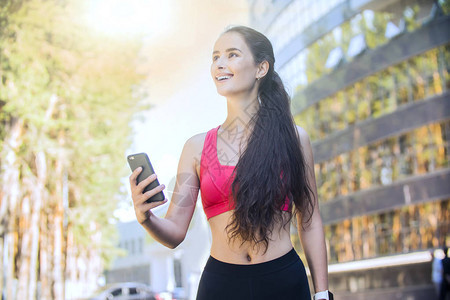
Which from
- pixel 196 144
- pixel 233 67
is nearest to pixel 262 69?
pixel 233 67

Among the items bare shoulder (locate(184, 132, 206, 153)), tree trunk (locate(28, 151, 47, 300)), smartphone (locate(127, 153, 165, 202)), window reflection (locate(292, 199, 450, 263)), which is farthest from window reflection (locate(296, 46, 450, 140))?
smartphone (locate(127, 153, 165, 202))

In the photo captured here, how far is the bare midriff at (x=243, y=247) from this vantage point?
1966 mm

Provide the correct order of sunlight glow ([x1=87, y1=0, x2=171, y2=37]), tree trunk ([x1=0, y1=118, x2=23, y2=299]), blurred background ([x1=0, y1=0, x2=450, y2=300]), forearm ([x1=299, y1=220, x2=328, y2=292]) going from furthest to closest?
tree trunk ([x1=0, y1=118, x2=23, y2=299])
sunlight glow ([x1=87, y1=0, x2=171, y2=37])
blurred background ([x1=0, y1=0, x2=450, y2=300])
forearm ([x1=299, y1=220, x2=328, y2=292])

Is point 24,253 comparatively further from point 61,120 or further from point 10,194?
point 61,120

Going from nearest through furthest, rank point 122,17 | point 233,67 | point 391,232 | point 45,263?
point 233,67 → point 122,17 → point 45,263 → point 391,232

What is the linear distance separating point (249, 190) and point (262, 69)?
515 millimetres

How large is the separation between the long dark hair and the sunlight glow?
8791mm

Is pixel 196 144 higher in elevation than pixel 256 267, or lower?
higher

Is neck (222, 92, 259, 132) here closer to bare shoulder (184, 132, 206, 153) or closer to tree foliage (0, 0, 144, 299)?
bare shoulder (184, 132, 206, 153)

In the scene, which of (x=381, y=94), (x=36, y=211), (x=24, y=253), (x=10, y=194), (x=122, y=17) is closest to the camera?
(x=122, y=17)

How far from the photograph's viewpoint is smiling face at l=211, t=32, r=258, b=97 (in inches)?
86.5

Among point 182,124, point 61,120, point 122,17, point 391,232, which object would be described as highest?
point 122,17

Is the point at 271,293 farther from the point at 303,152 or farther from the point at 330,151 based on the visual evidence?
the point at 330,151

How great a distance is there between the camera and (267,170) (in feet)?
6.58
